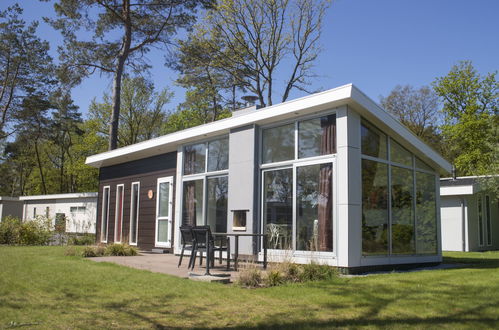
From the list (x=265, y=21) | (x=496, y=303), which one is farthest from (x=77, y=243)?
(x=496, y=303)

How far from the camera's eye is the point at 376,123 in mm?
8219

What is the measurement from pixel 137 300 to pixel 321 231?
3.49 meters

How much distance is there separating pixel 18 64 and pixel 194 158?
60.3ft

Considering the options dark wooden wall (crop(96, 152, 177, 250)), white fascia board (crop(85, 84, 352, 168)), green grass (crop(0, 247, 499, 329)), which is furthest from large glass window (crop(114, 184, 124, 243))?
green grass (crop(0, 247, 499, 329))

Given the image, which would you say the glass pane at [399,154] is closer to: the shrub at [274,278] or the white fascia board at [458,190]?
the shrub at [274,278]

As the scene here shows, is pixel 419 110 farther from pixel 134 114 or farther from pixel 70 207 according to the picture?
pixel 70 207

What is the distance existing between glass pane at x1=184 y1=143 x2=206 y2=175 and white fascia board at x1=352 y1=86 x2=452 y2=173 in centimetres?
424

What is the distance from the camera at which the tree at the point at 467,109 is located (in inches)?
990

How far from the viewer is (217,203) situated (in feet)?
33.2

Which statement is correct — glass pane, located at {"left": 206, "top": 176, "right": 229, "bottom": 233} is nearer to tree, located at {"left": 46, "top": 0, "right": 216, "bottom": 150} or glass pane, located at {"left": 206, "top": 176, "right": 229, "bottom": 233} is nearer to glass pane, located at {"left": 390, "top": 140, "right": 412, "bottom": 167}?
glass pane, located at {"left": 390, "top": 140, "right": 412, "bottom": 167}

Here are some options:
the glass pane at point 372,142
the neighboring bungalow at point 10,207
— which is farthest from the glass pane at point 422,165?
the neighboring bungalow at point 10,207

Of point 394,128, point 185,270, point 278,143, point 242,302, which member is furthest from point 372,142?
point 242,302

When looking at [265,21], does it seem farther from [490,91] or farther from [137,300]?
[137,300]

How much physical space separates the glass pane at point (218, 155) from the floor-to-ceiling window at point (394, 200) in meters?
3.24
